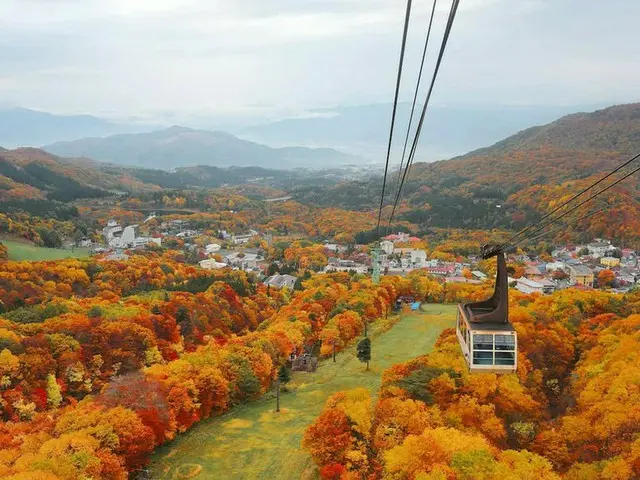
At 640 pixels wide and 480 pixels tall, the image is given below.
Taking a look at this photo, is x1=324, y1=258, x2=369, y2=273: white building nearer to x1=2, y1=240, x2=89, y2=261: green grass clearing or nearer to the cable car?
x1=2, y1=240, x2=89, y2=261: green grass clearing

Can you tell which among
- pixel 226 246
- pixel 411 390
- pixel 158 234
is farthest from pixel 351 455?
pixel 158 234

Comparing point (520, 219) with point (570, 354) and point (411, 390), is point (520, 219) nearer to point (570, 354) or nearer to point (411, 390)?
point (570, 354)

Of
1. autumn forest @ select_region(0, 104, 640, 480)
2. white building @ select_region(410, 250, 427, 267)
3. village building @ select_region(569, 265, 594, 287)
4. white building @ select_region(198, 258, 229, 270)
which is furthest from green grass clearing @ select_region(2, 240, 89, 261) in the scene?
village building @ select_region(569, 265, 594, 287)

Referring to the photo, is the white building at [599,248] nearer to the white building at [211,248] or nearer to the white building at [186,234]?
the white building at [211,248]

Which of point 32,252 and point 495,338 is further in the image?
point 32,252

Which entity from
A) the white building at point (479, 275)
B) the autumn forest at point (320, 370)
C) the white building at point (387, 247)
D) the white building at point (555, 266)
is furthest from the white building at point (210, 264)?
the white building at point (555, 266)

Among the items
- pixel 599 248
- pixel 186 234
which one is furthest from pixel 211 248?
pixel 599 248

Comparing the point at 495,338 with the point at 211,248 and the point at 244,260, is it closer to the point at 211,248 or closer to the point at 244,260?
the point at 244,260

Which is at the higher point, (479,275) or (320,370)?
(320,370)
